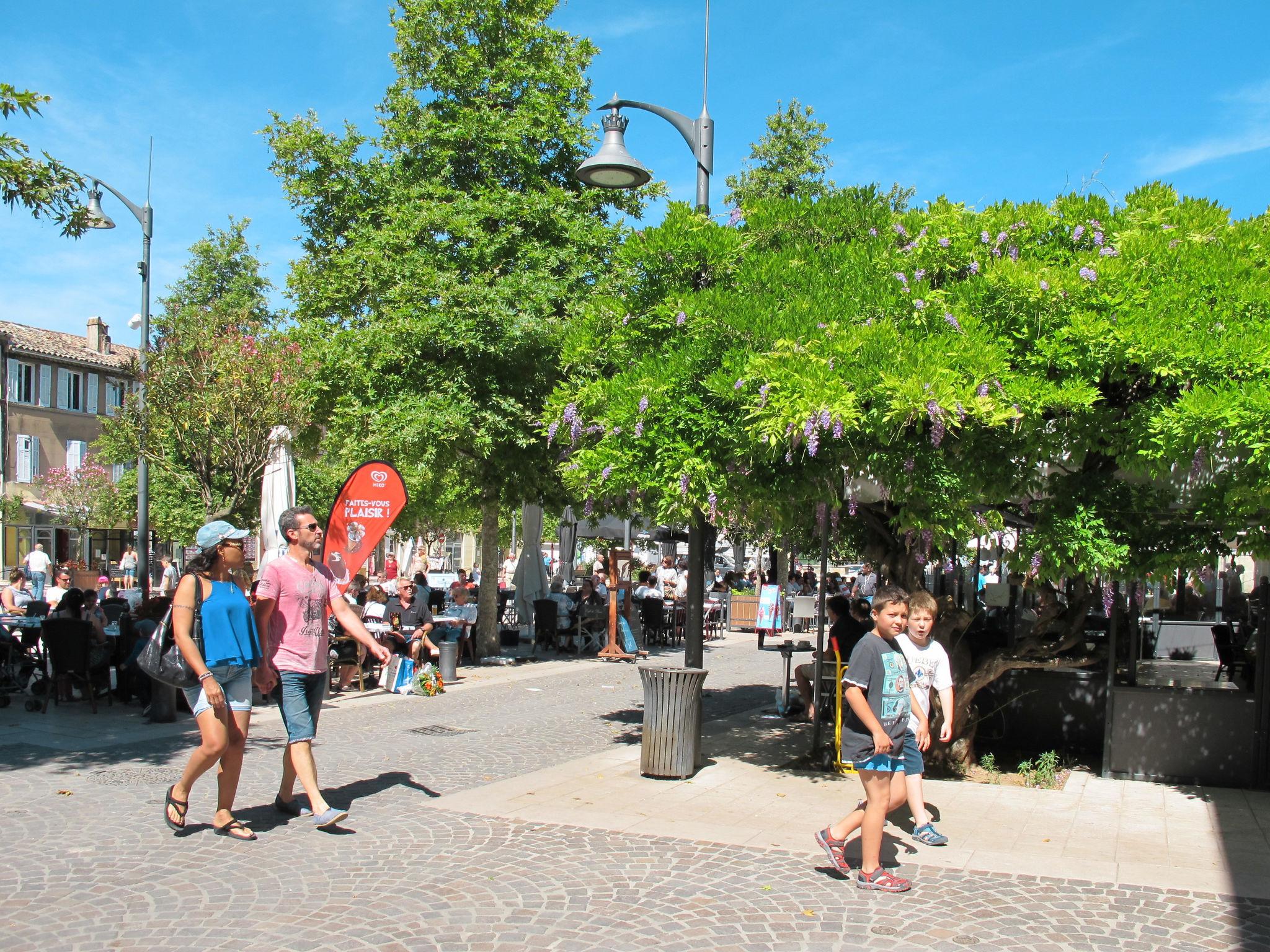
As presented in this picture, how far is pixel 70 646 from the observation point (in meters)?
10.9

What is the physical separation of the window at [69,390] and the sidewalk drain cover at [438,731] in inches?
1730

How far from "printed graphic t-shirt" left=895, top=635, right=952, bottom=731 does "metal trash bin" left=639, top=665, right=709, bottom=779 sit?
206cm

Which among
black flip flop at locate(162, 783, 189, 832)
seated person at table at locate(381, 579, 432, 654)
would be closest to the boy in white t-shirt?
black flip flop at locate(162, 783, 189, 832)

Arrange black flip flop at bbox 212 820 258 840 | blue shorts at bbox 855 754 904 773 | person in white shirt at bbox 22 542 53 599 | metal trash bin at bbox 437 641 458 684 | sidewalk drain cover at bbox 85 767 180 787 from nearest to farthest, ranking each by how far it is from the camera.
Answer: blue shorts at bbox 855 754 904 773 → black flip flop at bbox 212 820 258 840 → sidewalk drain cover at bbox 85 767 180 787 → metal trash bin at bbox 437 641 458 684 → person in white shirt at bbox 22 542 53 599

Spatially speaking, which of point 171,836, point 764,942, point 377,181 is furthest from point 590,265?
point 764,942

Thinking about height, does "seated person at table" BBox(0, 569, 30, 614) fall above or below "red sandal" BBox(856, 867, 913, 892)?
above

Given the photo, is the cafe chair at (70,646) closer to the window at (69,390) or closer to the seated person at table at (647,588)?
the seated person at table at (647,588)

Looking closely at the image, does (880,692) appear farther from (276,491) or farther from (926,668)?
(276,491)

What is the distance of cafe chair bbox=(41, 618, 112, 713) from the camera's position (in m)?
10.9

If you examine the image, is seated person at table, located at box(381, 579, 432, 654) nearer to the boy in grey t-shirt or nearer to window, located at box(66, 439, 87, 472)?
the boy in grey t-shirt

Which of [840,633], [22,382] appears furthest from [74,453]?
[840,633]

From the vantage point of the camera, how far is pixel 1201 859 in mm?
6125

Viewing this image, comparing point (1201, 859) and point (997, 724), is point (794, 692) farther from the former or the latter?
point (1201, 859)

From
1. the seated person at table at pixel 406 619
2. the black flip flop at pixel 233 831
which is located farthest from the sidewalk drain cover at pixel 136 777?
the seated person at table at pixel 406 619
